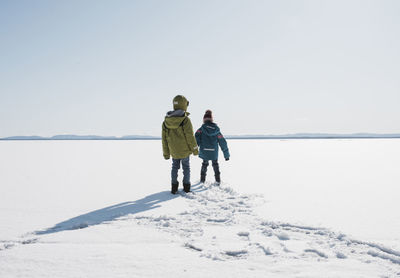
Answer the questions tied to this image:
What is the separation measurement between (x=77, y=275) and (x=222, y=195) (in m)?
3.89

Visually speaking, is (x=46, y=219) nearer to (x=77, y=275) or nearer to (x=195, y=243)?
(x=77, y=275)

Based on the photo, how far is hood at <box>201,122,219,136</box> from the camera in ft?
23.8

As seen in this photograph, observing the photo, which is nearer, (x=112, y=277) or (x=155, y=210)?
(x=112, y=277)

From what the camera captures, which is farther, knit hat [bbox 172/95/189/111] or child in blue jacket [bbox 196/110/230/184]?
child in blue jacket [bbox 196/110/230/184]

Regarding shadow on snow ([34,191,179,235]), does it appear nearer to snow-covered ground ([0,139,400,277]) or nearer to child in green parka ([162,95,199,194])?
snow-covered ground ([0,139,400,277])

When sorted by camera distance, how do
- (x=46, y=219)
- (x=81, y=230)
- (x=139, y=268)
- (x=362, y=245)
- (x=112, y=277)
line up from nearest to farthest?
1. (x=112, y=277)
2. (x=139, y=268)
3. (x=362, y=245)
4. (x=81, y=230)
5. (x=46, y=219)

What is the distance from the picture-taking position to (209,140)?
723cm

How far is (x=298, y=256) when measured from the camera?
264cm

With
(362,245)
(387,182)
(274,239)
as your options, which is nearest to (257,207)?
(274,239)

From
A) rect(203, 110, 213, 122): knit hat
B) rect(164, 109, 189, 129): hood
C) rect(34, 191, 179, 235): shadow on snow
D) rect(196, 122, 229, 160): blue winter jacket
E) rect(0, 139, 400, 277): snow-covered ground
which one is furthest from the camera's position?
rect(203, 110, 213, 122): knit hat

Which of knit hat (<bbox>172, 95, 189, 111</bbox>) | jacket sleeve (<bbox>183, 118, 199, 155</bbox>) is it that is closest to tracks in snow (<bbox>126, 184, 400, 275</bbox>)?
jacket sleeve (<bbox>183, 118, 199, 155</bbox>)

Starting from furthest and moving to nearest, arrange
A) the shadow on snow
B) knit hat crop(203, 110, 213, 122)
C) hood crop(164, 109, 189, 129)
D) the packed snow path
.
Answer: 1. knit hat crop(203, 110, 213, 122)
2. hood crop(164, 109, 189, 129)
3. the shadow on snow
4. the packed snow path

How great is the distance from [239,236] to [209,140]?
4140 mm

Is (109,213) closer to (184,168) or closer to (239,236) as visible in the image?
(184,168)
